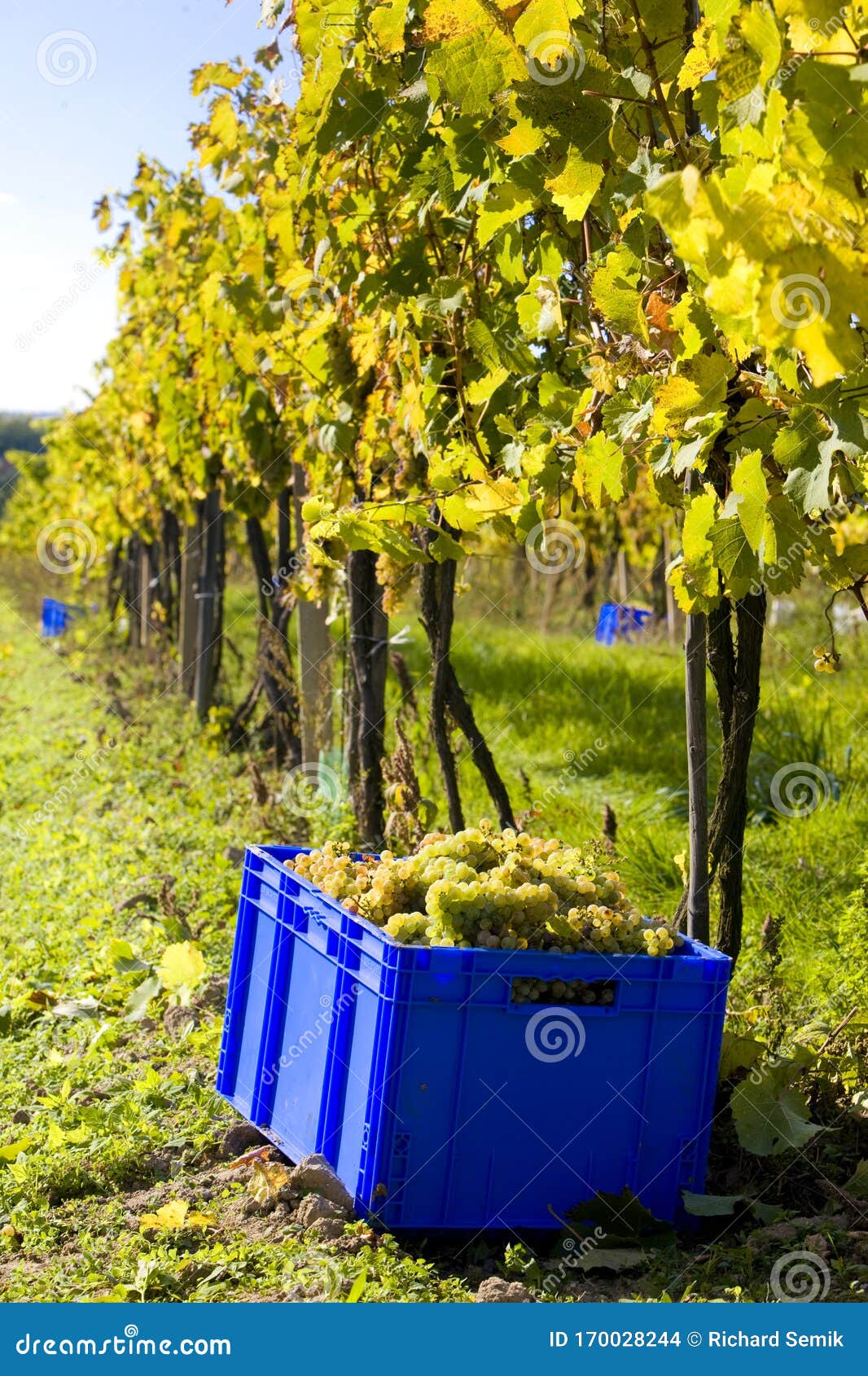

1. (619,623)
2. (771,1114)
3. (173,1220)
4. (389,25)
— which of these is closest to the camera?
(173,1220)

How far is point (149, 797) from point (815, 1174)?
4667 millimetres

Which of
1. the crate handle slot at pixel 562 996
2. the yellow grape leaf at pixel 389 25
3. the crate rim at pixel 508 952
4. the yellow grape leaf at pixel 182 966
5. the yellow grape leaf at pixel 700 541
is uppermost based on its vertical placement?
the yellow grape leaf at pixel 389 25

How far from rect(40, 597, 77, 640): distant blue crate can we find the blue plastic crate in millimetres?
14594

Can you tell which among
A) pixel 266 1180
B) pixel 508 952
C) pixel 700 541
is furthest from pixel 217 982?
pixel 700 541

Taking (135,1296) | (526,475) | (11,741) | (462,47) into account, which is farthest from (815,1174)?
(11,741)

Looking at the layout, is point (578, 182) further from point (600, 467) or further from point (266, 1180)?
point (266, 1180)

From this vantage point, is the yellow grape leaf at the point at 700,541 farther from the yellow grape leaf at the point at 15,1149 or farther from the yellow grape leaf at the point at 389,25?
the yellow grape leaf at the point at 15,1149

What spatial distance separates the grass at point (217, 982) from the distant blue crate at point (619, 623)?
3.58 m

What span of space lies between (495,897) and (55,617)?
15.4 metres

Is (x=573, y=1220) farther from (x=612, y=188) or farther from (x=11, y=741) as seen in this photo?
(x=11, y=741)

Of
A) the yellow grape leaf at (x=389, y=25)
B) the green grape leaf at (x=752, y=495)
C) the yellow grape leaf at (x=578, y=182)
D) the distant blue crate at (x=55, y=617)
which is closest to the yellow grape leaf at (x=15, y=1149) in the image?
the green grape leaf at (x=752, y=495)

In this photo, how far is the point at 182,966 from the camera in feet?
13.5

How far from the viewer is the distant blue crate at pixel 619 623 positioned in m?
12.7

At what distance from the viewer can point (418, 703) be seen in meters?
6.92
